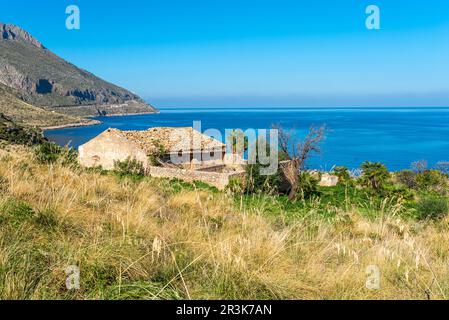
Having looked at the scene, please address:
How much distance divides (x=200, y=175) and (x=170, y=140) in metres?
7.46

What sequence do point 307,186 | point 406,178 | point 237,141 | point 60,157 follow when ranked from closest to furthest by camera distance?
point 60,157
point 307,186
point 406,178
point 237,141

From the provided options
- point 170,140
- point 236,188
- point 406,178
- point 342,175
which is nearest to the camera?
point 236,188

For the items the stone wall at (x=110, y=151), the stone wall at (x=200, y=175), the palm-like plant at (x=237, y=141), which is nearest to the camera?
the stone wall at (x=200, y=175)

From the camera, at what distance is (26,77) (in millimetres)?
172250

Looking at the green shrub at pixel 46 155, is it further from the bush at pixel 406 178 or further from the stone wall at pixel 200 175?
the bush at pixel 406 178

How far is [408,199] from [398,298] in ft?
56.8

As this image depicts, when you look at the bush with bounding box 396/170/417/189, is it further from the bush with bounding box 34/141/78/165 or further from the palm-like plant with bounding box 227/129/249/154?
the bush with bounding box 34/141/78/165

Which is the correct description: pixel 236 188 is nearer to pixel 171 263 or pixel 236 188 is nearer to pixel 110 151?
pixel 171 263

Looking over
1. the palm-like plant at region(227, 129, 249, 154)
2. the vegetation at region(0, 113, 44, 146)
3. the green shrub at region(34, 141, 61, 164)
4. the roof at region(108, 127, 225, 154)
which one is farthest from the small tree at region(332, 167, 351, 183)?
the vegetation at region(0, 113, 44, 146)

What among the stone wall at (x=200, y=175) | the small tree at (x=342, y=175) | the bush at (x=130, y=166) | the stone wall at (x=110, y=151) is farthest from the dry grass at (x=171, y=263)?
the small tree at (x=342, y=175)

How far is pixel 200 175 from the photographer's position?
22.8 m

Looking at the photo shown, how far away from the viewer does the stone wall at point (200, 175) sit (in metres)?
21.9

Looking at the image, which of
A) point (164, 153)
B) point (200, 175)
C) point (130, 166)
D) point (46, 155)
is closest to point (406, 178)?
point (200, 175)
